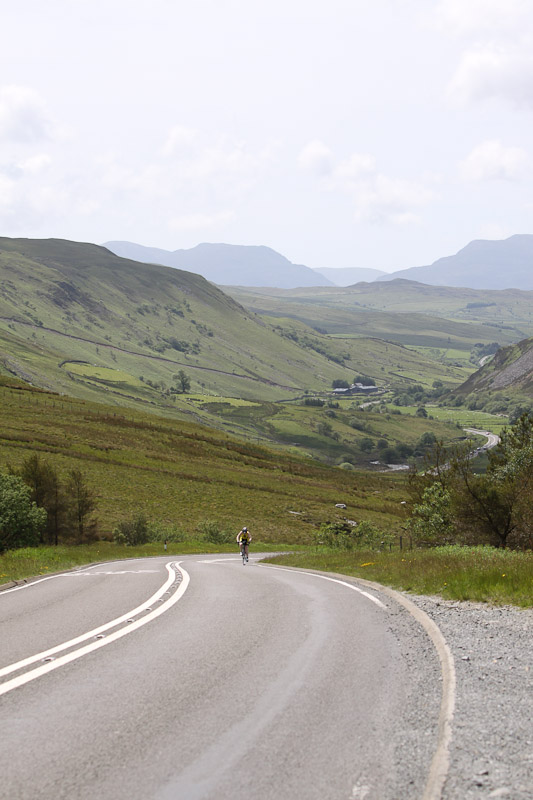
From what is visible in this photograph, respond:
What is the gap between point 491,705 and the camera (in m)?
7.33

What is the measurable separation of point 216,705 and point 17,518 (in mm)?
39687

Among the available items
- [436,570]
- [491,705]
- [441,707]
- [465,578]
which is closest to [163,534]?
[436,570]

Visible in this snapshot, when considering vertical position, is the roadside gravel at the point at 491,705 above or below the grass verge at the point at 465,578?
above

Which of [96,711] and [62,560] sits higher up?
[96,711]

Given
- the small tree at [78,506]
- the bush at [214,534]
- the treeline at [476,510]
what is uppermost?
the treeline at [476,510]

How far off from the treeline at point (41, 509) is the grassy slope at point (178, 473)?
277 inches

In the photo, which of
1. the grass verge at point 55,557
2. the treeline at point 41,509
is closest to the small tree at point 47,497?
the treeline at point 41,509

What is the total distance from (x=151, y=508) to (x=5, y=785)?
7584 cm

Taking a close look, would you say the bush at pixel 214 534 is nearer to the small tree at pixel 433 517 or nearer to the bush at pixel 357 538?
the bush at pixel 357 538

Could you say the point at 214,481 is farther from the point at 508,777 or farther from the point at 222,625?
the point at 508,777

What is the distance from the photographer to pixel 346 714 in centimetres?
728

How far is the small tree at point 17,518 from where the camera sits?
140 ft

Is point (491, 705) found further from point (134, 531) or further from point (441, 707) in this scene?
point (134, 531)

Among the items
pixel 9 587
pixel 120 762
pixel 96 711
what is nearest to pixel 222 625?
pixel 96 711
